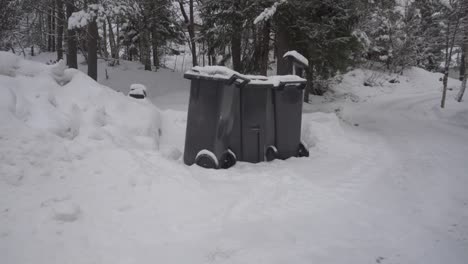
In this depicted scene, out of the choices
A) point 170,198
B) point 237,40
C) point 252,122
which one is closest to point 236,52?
point 237,40

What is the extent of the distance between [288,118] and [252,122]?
71 centimetres

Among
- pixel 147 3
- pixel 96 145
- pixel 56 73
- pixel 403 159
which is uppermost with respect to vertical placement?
pixel 147 3

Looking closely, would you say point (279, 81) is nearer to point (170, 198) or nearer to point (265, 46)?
point (170, 198)

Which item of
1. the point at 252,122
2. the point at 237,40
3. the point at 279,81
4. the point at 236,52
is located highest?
the point at 237,40

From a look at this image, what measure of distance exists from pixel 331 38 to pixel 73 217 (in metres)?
8.63

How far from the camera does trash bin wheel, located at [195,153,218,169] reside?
4.26 m

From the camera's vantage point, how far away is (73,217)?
257 cm

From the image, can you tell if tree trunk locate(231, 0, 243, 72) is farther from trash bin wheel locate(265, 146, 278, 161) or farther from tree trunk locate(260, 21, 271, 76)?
trash bin wheel locate(265, 146, 278, 161)

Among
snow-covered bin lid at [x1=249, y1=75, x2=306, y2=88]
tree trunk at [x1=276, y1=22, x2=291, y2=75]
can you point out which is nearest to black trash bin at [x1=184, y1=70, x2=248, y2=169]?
snow-covered bin lid at [x1=249, y1=75, x2=306, y2=88]

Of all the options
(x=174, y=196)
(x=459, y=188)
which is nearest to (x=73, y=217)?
(x=174, y=196)

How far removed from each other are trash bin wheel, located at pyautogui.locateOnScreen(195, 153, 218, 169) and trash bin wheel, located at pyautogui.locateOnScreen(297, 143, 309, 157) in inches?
68.8

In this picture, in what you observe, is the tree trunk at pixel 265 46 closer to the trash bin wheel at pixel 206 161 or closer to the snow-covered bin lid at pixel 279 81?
the snow-covered bin lid at pixel 279 81

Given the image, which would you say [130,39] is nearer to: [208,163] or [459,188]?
[208,163]

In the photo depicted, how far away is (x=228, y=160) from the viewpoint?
15.4 feet
